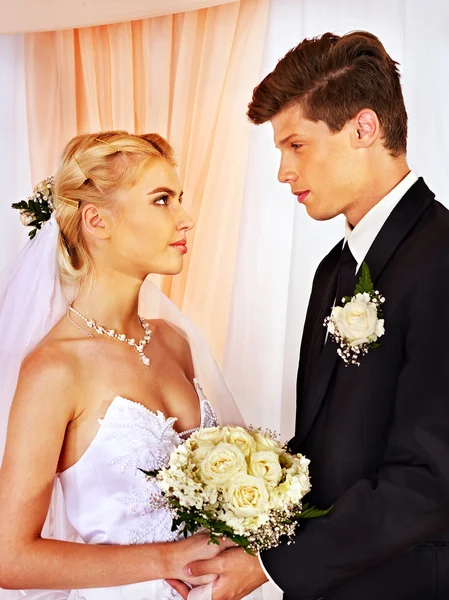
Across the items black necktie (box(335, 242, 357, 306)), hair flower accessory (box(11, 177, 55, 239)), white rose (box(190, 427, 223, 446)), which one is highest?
hair flower accessory (box(11, 177, 55, 239))

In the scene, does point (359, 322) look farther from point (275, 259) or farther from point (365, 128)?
point (275, 259)

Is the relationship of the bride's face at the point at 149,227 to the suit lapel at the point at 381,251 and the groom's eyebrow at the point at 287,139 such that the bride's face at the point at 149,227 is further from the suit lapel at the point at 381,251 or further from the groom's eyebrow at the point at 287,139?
→ the suit lapel at the point at 381,251

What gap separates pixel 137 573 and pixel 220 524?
0.44 m

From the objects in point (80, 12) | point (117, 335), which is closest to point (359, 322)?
point (117, 335)

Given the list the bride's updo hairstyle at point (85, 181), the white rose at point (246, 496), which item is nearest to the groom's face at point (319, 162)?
the bride's updo hairstyle at point (85, 181)

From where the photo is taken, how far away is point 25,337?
100 inches

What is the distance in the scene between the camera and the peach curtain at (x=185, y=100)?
3791mm

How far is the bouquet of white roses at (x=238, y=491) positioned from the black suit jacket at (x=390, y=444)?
13cm

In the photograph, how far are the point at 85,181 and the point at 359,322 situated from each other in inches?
41.9

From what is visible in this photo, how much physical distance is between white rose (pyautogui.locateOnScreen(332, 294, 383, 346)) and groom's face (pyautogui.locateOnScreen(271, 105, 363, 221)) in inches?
16.3

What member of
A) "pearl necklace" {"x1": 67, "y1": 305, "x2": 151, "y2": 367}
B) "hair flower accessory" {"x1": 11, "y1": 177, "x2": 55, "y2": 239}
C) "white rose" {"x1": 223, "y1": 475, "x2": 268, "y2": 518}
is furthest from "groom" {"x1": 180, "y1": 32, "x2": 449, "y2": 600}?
"hair flower accessory" {"x1": 11, "y1": 177, "x2": 55, "y2": 239}

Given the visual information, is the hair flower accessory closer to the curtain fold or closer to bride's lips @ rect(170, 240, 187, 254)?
bride's lips @ rect(170, 240, 187, 254)

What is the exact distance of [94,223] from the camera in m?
2.68

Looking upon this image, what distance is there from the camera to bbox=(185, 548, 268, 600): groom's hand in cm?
228
